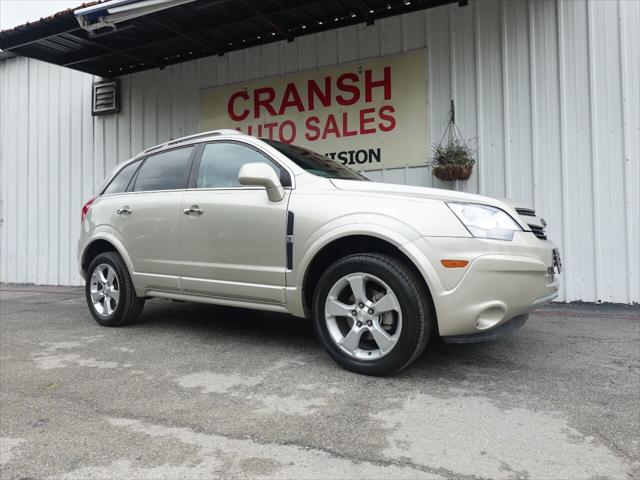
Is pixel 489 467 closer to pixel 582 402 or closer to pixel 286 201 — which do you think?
pixel 582 402

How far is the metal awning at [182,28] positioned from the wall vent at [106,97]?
1.91 ft

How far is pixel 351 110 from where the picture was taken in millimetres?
6387

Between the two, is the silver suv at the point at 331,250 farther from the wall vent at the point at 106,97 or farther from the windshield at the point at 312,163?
the wall vent at the point at 106,97

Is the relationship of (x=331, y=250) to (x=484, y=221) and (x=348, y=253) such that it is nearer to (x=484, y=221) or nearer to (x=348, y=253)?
(x=348, y=253)

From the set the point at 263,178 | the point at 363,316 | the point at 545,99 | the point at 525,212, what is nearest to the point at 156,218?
the point at 263,178

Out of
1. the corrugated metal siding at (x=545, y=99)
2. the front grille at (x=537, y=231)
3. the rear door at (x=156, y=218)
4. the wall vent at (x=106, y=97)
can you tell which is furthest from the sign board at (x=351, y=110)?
the front grille at (x=537, y=231)

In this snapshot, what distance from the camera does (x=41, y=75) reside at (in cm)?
888

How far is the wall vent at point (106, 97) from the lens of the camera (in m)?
8.18

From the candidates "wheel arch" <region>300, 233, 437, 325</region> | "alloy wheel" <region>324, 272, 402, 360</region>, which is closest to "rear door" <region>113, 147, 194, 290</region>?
"wheel arch" <region>300, 233, 437, 325</region>

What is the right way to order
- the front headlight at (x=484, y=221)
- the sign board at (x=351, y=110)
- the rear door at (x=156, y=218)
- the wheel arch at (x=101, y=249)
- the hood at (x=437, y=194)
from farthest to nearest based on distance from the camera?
the sign board at (x=351, y=110) → the wheel arch at (x=101, y=249) → the rear door at (x=156, y=218) → the hood at (x=437, y=194) → the front headlight at (x=484, y=221)

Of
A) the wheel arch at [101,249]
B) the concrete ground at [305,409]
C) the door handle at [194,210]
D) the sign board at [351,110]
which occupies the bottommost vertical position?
the concrete ground at [305,409]

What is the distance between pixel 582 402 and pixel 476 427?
0.76 m

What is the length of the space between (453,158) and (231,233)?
3.35 m

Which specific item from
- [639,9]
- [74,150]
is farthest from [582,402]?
[74,150]
